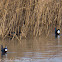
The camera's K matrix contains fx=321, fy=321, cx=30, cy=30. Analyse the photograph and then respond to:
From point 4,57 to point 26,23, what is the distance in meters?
3.70

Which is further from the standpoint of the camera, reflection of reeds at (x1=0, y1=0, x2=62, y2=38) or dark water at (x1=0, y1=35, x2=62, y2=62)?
reflection of reeds at (x1=0, y1=0, x2=62, y2=38)

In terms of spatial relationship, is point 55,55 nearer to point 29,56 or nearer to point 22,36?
point 29,56

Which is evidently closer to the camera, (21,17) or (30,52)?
(30,52)

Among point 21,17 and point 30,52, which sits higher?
point 21,17

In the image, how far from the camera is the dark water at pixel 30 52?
6.42m

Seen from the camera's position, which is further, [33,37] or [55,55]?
[33,37]

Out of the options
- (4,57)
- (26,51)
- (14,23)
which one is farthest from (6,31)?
(4,57)

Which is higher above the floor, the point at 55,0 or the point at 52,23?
the point at 55,0

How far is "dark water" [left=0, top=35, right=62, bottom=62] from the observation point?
6419mm

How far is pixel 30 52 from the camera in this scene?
7398 mm

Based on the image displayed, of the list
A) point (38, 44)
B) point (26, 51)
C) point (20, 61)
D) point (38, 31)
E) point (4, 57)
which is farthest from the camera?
point (38, 31)

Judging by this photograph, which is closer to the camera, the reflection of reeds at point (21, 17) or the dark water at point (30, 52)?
the dark water at point (30, 52)

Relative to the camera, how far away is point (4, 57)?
6.74 meters

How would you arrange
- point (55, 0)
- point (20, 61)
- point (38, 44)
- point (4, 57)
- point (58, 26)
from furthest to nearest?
point (58, 26) < point (55, 0) < point (38, 44) < point (4, 57) < point (20, 61)
